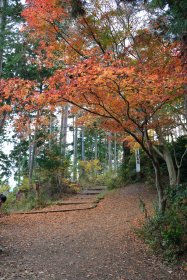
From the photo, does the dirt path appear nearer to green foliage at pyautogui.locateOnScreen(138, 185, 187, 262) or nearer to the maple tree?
green foliage at pyautogui.locateOnScreen(138, 185, 187, 262)

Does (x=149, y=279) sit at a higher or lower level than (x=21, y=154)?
lower

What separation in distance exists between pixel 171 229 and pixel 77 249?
6.89 feet

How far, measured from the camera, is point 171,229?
5.78m

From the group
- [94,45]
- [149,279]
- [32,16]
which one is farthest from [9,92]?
[149,279]

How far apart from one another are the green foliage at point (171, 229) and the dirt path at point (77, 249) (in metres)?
0.29

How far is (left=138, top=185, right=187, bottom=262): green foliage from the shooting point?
5.58m

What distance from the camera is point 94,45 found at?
8172 millimetres

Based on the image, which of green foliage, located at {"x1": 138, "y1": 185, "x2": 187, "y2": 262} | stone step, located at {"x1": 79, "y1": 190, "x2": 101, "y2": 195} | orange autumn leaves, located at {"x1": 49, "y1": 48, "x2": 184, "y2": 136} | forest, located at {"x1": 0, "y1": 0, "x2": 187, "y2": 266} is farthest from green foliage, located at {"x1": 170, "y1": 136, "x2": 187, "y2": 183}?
orange autumn leaves, located at {"x1": 49, "y1": 48, "x2": 184, "y2": 136}

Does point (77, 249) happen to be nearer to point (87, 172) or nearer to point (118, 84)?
point (118, 84)

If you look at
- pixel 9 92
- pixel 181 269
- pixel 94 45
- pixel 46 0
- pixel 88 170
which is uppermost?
pixel 46 0

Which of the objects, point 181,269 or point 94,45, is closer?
point 181,269

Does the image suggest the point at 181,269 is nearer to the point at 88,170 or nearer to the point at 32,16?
the point at 32,16

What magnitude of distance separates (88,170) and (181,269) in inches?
580

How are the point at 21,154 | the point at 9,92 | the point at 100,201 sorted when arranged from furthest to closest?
the point at 21,154
the point at 100,201
the point at 9,92
